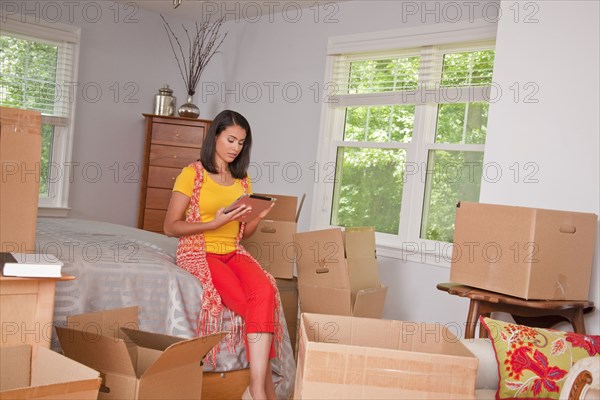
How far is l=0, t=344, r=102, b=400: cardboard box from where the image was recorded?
158 centimetres

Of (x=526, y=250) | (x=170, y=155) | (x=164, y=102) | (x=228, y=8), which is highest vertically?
(x=228, y=8)

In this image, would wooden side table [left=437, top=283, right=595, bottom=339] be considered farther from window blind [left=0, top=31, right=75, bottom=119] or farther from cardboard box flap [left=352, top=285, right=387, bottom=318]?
window blind [left=0, top=31, right=75, bottom=119]

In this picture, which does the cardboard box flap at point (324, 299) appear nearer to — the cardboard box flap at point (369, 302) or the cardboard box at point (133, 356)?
the cardboard box flap at point (369, 302)

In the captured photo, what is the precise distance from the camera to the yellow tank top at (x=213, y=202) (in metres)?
2.94

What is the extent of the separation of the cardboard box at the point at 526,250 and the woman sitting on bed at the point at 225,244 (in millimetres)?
Answer: 800

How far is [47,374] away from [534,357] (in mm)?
1333

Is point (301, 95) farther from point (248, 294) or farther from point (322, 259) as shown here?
point (248, 294)

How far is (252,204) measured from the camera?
111 inches

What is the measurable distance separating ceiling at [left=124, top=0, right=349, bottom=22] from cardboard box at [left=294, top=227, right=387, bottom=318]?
2.34m

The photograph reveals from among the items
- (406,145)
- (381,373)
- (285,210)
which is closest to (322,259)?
(285,210)

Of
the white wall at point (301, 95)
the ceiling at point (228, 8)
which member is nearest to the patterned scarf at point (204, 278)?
the white wall at point (301, 95)

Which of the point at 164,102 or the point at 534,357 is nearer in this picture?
the point at 534,357

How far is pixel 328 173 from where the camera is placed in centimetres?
507

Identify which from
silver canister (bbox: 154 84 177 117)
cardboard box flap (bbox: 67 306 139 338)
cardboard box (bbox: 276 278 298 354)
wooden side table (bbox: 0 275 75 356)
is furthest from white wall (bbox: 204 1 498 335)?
wooden side table (bbox: 0 275 75 356)
